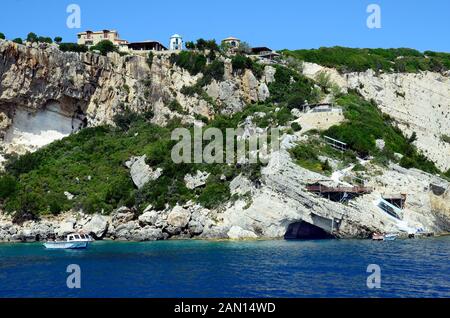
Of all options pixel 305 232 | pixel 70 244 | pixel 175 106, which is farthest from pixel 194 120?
pixel 70 244

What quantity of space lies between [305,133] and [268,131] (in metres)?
3.53

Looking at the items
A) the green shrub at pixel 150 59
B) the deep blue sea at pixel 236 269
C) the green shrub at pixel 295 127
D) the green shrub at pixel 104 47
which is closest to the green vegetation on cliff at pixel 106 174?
the green shrub at pixel 150 59

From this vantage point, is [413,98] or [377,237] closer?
[377,237]

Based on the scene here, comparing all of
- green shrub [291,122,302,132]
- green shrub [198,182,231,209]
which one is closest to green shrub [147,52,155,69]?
green shrub [291,122,302,132]

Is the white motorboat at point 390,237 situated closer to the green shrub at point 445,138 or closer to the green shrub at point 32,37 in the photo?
the green shrub at point 445,138

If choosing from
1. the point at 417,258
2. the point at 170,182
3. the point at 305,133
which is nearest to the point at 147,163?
the point at 170,182

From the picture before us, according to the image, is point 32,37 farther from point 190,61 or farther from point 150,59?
point 190,61

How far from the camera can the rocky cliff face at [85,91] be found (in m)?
62.0

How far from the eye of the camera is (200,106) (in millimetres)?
66750

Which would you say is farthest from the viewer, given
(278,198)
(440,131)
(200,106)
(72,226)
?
(440,131)

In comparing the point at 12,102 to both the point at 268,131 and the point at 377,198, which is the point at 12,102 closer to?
the point at 268,131

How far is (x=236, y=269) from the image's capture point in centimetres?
2802

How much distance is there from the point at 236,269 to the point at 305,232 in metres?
20.0

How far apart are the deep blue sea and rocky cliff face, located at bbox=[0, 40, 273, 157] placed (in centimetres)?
2410
